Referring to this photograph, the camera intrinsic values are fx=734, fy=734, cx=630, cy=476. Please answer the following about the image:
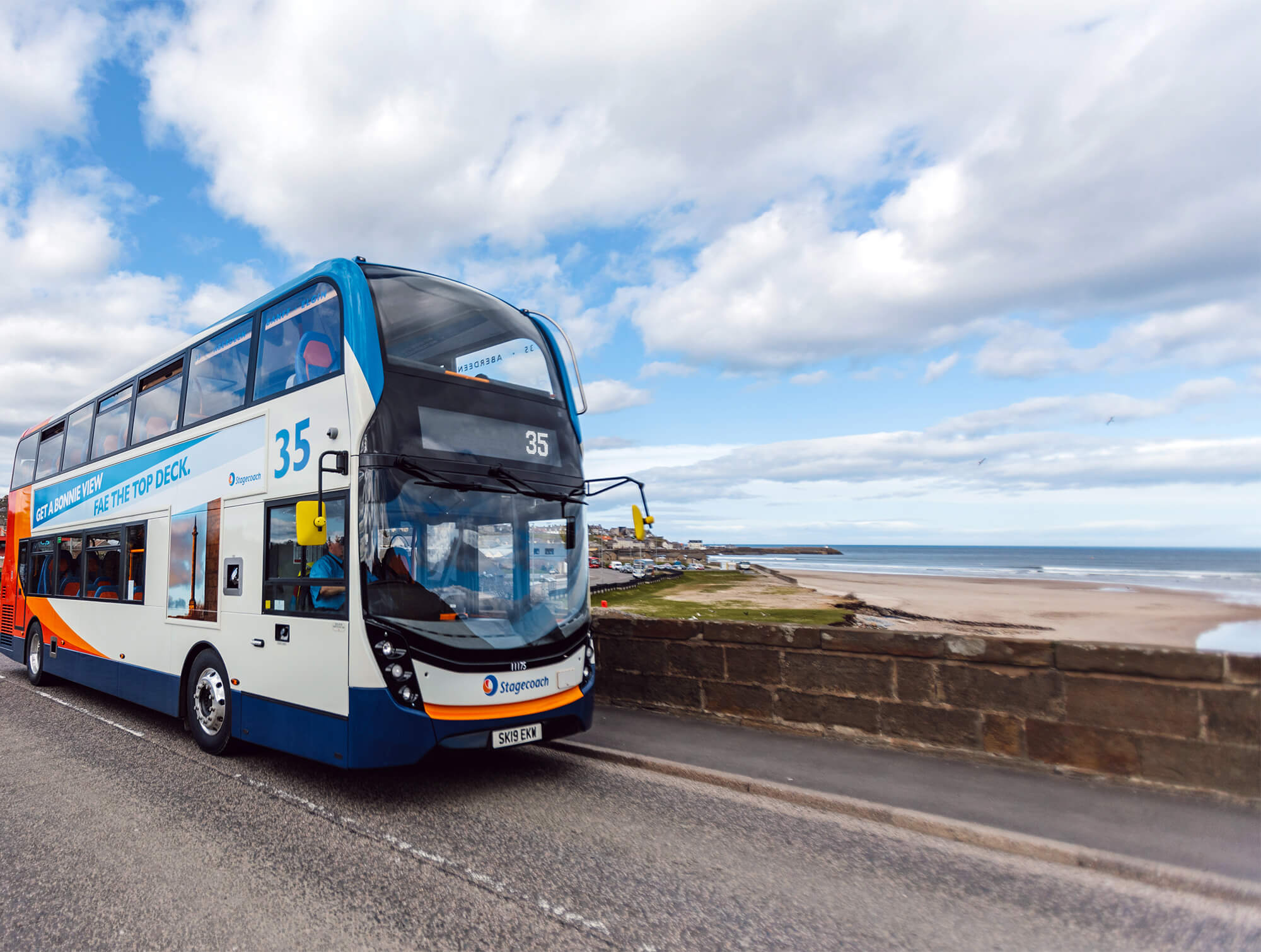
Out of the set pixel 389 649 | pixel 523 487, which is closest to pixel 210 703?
pixel 389 649

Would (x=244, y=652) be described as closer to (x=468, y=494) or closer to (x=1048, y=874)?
(x=468, y=494)

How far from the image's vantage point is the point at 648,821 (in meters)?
5.04

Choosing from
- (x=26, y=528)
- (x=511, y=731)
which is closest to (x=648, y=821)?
(x=511, y=731)

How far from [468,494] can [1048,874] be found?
14.7ft

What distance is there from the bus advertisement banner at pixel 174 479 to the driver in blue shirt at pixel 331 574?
1274mm

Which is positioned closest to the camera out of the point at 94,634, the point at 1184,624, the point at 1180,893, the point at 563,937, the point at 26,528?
the point at 563,937

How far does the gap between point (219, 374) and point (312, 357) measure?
81.0 inches

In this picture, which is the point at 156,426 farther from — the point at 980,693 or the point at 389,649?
the point at 980,693

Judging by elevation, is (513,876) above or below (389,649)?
below

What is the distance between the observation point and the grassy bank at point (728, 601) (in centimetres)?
3033

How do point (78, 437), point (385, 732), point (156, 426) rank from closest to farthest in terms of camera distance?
1. point (385, 732)
2. point (156, 426)
3. point (78, 437)

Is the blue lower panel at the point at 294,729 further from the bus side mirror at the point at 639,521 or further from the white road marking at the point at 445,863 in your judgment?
the bus side mirror at the point at 639,521

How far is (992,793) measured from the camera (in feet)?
17.5

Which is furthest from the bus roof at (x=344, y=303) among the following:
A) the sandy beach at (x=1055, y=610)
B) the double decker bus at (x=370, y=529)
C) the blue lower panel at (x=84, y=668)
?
the sandy beach at (x=1055, y=610)
